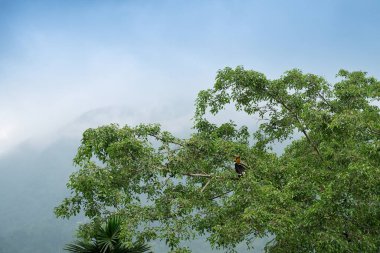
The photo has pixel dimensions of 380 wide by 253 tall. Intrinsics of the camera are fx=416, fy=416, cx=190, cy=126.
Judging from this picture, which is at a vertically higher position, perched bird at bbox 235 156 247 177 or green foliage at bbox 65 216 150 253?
perched bird at bbox 235 156 247 177

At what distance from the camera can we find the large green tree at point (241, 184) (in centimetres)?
1073

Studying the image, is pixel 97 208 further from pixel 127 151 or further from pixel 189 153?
pixel 189 153

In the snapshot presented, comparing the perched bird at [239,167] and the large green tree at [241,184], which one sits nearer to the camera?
the large green tree at [241,184]

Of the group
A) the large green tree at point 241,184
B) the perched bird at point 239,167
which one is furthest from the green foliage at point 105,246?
the perched bird at point 239,167

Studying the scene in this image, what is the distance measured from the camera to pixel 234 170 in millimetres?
13625

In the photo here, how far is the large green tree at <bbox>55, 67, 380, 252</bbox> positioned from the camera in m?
10.7

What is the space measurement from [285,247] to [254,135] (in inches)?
246

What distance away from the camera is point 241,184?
11.7 metres

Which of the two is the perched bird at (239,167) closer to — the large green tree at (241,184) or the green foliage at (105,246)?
the large green tree at (241,184)

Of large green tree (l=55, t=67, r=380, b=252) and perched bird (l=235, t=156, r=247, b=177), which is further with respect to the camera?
perched bird (l=235, t=156, r=247, b=177)

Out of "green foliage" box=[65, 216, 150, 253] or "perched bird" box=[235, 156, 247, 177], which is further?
"perched bird" box=[235, 156, 247, 177]

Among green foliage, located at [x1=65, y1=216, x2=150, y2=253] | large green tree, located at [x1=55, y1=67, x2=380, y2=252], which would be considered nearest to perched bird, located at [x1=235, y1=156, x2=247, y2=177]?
large green tree, located at [x1=55, y1=67, x2=380, y2=252]

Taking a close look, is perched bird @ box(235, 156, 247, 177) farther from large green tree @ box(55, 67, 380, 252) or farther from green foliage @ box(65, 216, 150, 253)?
green foliage @ box(65, 216, 150, 253)

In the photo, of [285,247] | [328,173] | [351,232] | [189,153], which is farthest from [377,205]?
[189,153]
